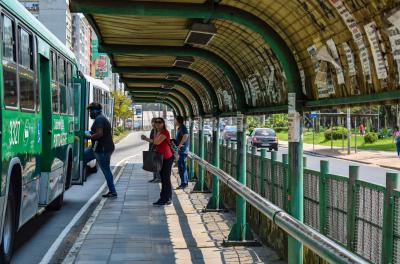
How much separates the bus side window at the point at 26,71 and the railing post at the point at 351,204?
3747mm

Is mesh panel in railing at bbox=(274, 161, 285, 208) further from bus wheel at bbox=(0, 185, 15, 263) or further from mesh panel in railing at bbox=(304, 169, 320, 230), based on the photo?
bus wheel at bbox=(0, 185, 15, 263)

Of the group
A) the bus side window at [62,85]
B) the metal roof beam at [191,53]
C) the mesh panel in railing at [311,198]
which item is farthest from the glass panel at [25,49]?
the mesh panel in railing at [311,198]

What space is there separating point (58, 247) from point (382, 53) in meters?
5.31

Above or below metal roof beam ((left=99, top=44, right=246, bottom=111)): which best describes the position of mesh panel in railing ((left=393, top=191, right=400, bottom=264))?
below

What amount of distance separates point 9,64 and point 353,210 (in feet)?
12.2

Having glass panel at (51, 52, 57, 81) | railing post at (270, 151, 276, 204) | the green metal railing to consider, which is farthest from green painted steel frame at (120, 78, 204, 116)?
the green metal railing

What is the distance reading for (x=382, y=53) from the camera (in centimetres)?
486

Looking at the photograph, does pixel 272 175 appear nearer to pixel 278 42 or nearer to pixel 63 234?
pixel 278 42

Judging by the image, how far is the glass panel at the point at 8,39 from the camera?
6646mm

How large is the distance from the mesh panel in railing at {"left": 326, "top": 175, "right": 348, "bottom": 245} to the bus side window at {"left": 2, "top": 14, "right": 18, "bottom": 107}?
10.6ft

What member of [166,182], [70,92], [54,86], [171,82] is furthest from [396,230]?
[171,82]

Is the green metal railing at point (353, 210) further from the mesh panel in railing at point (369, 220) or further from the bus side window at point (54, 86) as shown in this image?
the bus side window at point (54, 86)

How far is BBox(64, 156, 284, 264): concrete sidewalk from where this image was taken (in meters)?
7.70

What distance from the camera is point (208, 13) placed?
21.9 feet
